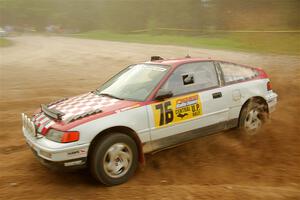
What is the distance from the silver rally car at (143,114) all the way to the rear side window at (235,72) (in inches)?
0.7

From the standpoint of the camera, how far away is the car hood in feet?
17.2

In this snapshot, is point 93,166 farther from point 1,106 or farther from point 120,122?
point 1,106

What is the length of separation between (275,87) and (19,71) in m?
11.7

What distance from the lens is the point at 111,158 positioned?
5.22 metres

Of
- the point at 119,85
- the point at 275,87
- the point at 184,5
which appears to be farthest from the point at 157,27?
the point at 119,85

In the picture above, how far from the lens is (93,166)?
5.10 m

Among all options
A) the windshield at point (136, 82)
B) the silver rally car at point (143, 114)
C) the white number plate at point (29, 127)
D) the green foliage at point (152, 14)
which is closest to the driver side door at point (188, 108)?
the silver rally car at point (143, 114)

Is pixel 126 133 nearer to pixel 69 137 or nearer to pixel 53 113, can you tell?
pixel 69 137

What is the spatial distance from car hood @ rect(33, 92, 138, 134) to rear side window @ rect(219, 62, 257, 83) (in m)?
1.91

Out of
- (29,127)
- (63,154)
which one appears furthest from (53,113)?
(63,154)

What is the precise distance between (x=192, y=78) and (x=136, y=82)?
0.87m

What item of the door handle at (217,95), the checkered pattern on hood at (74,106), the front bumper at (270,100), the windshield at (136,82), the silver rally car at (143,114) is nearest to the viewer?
the silver rally car at (143,114)

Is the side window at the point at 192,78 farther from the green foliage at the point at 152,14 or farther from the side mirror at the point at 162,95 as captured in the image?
the green foliage at the point at 152,14

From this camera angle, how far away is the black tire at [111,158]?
5.11m
